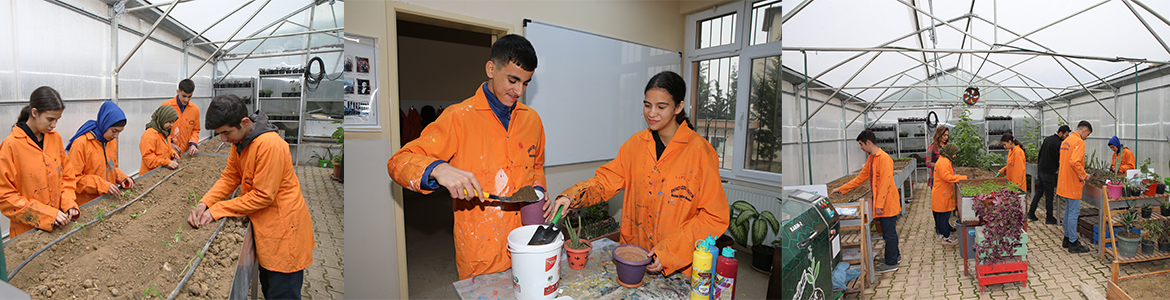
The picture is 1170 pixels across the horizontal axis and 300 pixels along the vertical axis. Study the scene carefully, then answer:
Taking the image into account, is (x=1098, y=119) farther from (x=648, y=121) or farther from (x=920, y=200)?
(x=648, y=121)

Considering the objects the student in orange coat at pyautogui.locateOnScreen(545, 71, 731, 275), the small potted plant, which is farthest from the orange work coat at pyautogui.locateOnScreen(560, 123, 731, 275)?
the small potted plant

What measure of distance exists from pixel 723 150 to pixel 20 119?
2069mm

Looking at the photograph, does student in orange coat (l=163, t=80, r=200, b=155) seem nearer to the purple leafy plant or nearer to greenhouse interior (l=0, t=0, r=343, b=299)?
greenhouse interior (l=0, t=0, r=343, b=299)

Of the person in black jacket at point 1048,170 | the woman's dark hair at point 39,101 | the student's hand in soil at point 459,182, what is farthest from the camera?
the person in black jacket at point 1048,170

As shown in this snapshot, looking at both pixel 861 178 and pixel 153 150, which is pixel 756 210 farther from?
pixel 153 150

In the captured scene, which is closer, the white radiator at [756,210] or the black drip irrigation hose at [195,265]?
the black drip irrigation hose at [195,265]

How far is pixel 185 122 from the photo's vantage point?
0.90 metres

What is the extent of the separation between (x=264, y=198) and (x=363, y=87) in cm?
67

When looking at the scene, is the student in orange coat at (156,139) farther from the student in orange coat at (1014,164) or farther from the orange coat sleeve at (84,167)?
the student in orange coat at (1014,164)

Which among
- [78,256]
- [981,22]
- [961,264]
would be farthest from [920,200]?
[78,256]

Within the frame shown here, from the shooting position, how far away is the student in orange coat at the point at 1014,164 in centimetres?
216

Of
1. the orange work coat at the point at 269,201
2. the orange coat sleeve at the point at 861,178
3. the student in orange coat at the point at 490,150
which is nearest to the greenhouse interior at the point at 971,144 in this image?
the orange coat sleeve at the point at 861,178

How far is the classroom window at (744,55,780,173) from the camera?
1.99 meters

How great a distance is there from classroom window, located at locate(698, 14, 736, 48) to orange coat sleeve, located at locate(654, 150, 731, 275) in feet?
1.81
